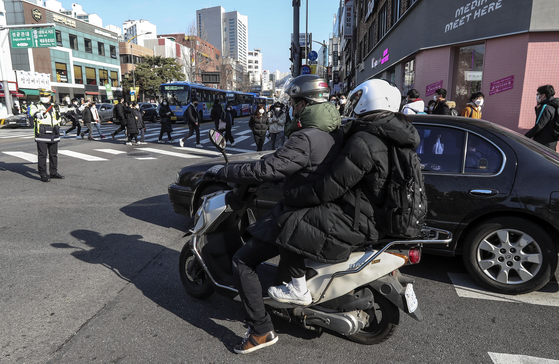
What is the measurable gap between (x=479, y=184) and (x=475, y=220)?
1.14 ft

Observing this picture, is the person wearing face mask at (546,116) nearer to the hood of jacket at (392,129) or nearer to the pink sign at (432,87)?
the hood of jacket at (392,129)

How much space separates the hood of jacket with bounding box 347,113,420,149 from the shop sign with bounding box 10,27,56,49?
28.0m

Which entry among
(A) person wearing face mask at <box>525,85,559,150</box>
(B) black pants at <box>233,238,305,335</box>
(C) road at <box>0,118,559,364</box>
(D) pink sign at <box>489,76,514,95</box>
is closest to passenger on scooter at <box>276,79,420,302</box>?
(B) black pants at <box>233,238,305,335</box>

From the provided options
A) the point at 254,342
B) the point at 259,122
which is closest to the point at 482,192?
the point at 254,342

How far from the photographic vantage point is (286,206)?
257cm

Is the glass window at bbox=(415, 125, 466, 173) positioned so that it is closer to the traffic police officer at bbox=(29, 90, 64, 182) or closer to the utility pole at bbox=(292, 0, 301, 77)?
the traffic police officer at bbox=(29, 90, 64, 182)

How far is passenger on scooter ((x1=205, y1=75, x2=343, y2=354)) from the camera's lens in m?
2.40

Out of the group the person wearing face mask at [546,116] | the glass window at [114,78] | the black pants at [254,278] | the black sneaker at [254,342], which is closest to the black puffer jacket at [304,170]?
the black pants at [254,278]

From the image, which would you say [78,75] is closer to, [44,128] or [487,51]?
[44,128]

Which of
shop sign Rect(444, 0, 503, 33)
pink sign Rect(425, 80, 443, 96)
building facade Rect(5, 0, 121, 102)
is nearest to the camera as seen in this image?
shop sign Rect(444, 0, 503, 33)

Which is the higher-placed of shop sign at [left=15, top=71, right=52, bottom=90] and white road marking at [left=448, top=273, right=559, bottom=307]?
shop sign at [left=15, top=71, right=52, bottom=90]

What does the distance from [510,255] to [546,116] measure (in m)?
4.31

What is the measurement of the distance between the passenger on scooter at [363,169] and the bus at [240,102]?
37.5 metres

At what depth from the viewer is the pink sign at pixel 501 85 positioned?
10.1 metres
